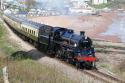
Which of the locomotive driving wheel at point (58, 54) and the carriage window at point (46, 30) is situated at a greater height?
the carriage window at point (46, 30)

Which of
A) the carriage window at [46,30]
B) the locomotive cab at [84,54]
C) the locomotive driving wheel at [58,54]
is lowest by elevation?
the locomotive driving wheel at [58,54]

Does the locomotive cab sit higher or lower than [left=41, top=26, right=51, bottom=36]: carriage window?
lower

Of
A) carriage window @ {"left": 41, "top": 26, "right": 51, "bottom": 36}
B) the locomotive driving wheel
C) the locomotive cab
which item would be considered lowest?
the locomotive driving wheel

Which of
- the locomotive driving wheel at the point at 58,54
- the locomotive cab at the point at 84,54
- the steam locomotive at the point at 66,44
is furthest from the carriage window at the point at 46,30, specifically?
the locomotive cab at the point at 84,54

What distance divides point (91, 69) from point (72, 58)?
175 cm

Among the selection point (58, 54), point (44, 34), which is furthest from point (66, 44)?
point (44, 34)

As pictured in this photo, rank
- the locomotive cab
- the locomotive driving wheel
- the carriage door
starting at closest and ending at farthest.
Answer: the locomotive cab, the locomotive driving wheel, the carriage door

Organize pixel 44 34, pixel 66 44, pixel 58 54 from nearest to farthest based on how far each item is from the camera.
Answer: pixel 66 44 < pixel 58 54 < pixel 44 34

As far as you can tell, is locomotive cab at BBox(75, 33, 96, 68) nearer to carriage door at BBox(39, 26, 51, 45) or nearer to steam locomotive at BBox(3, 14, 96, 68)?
steam locomotive at BBox(3, 14, 96, 68)

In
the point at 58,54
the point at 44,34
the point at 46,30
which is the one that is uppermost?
the point at 46,30

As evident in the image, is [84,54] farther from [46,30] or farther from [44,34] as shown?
[44,34]

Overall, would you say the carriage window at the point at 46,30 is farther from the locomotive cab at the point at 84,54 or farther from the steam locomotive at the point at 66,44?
the locomotive cab at the point at 84,54

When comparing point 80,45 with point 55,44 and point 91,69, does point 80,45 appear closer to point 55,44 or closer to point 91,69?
point 91,69

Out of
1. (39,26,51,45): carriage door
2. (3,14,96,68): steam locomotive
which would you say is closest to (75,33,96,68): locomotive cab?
(3,14,96,68): steam locomotive
